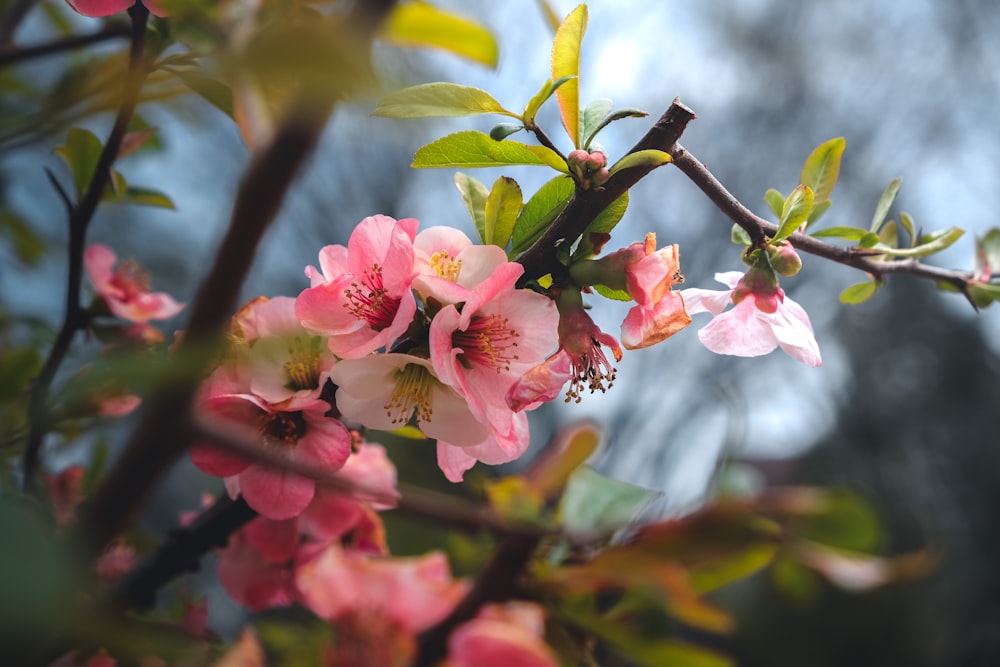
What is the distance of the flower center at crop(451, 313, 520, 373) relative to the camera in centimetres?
34

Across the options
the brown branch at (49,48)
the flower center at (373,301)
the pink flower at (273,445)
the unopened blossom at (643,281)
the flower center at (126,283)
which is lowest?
the flower center at (126,283)

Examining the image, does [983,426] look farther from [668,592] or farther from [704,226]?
[668,592]

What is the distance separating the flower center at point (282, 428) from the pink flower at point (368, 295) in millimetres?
48

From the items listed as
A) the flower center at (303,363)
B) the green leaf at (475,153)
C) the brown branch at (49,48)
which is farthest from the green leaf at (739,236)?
the brown branch at (49,48)

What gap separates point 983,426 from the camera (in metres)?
4.21

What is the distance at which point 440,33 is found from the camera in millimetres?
166

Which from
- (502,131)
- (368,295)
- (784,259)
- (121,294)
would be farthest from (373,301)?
(121,294)

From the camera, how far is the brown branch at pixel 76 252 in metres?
0.36

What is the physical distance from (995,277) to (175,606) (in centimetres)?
68

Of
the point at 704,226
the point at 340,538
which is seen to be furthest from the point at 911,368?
the point at 340,538

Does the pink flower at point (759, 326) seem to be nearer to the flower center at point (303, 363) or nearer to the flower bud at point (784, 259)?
the flower bud at point (784, 259)

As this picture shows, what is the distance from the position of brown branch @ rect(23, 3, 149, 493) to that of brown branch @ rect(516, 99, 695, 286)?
0.71ft

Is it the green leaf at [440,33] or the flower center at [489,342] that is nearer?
the green leaf at [440,33]

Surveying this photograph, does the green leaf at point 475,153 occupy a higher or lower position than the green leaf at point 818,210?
lower
